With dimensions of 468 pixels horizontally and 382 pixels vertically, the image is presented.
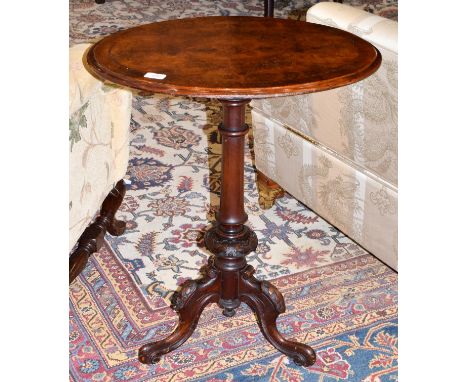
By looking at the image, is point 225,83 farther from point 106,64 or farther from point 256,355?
point 256,355

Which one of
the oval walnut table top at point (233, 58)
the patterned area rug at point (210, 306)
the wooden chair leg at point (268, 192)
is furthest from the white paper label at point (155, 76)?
the wooden chair leg at point (268, 192)

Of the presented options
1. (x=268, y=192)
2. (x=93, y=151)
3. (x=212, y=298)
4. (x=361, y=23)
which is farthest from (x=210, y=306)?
(x=361, y=23)

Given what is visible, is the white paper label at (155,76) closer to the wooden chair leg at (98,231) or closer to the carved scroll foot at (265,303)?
the carved scroll foot at (265,303)

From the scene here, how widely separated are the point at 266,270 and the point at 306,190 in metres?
0.36

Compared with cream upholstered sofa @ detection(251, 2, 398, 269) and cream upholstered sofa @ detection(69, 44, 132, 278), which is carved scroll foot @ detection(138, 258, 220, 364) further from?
cream upholstered sofa @ detection(251, 2, 398, 269)

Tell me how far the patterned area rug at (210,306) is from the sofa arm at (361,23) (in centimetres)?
77

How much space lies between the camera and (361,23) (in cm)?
238

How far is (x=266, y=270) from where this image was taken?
→ 8.64ft

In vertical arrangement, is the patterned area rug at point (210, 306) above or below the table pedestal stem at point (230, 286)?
below

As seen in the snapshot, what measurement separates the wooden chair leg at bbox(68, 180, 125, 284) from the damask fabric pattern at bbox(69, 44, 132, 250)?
79 mm

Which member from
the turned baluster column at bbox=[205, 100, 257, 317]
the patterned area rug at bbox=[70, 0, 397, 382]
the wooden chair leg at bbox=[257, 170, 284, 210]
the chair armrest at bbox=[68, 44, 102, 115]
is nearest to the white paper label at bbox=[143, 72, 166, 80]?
the turned baluster column at bbox=[205, 100, 257, 317]

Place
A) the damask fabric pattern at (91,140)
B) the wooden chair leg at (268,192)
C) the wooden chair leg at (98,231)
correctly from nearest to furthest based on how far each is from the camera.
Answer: the damask fabric pattern at (91,140)
the wooden chair leg at (98,231)
the wooden chair leg at (268,192)

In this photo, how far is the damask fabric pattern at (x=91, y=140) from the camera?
229 cm

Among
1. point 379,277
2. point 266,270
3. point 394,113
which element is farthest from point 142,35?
point 379,277
